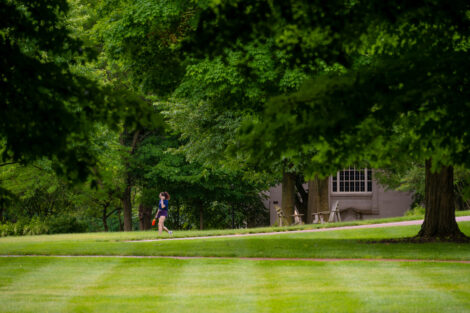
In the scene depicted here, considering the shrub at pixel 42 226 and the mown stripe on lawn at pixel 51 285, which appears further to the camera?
the shrub at pixel 42 226

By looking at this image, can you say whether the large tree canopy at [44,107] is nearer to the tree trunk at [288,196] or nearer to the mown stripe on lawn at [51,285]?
the mown stripe on lawn at [51,285]

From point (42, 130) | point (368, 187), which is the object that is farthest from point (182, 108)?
point (42, 130)

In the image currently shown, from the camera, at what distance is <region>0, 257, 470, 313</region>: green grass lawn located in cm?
1039

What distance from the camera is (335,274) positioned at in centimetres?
1341

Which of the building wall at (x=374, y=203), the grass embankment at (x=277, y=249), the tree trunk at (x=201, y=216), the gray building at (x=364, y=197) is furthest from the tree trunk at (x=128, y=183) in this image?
the grass embankment at (x=277, y=249)

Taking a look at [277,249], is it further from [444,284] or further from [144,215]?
[144,215]

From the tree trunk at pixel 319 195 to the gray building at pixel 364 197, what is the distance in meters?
7.43

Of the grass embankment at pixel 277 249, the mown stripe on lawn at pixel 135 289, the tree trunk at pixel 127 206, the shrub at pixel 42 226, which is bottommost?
the mown stripe on lawn at pixel 135 289

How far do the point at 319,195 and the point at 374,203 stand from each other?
10.9 meters

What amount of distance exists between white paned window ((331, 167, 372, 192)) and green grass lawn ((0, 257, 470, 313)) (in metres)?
31.7

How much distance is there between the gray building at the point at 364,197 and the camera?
1779 inches

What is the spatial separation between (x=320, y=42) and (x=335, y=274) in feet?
21.8

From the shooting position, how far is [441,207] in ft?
67.5

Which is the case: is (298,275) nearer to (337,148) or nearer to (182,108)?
(337,148)
